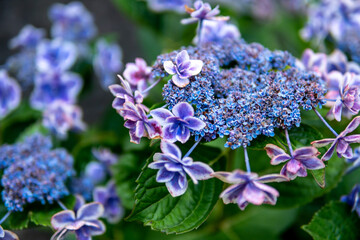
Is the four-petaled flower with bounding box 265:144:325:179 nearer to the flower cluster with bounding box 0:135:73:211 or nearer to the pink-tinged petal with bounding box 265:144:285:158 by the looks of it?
the pink-tinged petal with bounding box 265:144:285:158

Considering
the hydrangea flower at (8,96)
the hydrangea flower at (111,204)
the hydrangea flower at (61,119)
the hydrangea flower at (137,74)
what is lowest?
the hydrangea flower at (111,204)

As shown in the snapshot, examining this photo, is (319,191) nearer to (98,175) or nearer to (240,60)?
(240,60)

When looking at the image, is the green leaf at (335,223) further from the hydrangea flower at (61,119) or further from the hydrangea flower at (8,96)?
the hydrangea flower at (8,96)

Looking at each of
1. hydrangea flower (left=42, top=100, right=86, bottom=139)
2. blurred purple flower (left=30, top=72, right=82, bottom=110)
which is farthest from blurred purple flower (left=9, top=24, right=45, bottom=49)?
hydrangea flower (left=42, top=100, right=86, bottom=139)

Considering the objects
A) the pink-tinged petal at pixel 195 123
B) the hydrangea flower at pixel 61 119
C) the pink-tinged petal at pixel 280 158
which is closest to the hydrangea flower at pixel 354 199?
the pink-tinged petal at pixel 280 158

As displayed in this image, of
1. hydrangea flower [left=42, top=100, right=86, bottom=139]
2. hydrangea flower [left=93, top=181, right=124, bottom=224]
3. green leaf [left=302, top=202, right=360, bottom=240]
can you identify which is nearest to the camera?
green leaf [left=302, top=202, right=360, bottom=240]

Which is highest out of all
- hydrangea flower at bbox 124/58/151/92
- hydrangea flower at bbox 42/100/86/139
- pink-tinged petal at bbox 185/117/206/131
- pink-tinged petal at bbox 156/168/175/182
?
hydrangea flower at bbox 124/58/151/92

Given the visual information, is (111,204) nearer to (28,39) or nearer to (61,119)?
(61,119)

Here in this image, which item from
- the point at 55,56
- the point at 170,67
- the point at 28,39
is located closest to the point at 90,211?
the point at 170,67
